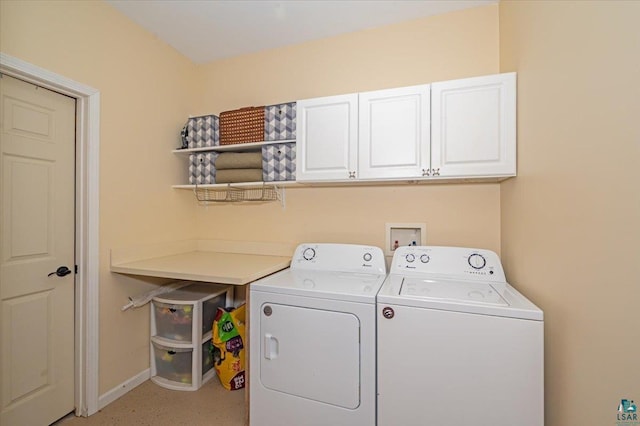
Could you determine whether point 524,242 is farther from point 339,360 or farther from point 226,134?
point 226,134

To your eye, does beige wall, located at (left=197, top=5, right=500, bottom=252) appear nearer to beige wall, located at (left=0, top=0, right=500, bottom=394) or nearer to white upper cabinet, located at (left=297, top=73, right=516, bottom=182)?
beige wall, located at (left=0, top=0, right=500, bottom=394)

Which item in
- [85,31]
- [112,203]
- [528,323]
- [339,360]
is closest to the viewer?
[528,323]

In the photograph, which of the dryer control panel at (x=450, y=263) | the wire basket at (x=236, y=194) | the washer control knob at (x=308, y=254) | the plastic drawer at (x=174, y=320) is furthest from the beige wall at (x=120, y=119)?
the dryer control panel at (x=450, y=263)

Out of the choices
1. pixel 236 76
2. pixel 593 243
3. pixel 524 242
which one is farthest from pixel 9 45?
pixel 524 242

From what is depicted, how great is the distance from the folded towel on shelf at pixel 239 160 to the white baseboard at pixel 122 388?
172 cm

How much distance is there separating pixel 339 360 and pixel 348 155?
123 centimetres

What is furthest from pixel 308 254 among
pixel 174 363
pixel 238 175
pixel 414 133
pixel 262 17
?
pixel 262 17

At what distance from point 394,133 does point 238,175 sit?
1.23m

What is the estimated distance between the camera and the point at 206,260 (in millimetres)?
2193

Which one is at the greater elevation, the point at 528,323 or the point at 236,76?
the point at 236,76

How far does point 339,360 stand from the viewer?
1435mm

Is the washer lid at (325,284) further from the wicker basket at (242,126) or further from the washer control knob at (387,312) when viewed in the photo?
the wicker basket at (242,126)

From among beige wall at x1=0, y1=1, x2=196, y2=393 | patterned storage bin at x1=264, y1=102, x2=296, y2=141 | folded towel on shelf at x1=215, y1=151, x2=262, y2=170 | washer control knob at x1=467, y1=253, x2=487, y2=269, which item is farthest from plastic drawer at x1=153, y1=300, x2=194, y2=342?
washer control knob at x1=467, y1=253, x2=487, y2=269

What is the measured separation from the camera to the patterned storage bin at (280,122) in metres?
2.09
